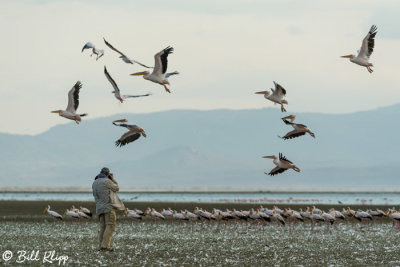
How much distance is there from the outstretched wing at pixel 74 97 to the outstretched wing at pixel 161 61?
238 centimetres

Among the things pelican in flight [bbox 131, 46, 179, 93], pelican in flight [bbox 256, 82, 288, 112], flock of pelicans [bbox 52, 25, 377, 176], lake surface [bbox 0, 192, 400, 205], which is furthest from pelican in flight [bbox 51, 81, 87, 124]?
lake surface [bbox 0, 192, 400, 205]

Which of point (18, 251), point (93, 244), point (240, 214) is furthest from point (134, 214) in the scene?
point (18, 251)

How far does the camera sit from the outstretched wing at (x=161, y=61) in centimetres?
2394

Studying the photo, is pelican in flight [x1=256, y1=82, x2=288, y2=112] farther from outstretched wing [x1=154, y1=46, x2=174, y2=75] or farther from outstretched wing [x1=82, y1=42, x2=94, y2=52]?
outstretched wing [x1=82, y1=42, x2=94, y2=52]

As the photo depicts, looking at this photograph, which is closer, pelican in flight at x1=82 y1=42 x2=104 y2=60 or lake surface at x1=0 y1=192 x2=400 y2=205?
pelican in flight at x1=82 y1=42 x2=104 y2=60

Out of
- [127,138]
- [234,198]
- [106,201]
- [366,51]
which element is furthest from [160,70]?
[234,198]

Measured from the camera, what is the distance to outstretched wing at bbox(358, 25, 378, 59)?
25.2 metres

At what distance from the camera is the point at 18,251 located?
23.6 metres

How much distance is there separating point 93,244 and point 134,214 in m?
13.7

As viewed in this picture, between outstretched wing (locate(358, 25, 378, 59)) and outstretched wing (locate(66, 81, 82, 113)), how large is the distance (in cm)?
836

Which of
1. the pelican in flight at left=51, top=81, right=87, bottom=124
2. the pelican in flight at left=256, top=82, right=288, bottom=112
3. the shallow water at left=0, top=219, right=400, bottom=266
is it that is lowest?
the shallow water at left=0, top=219, right=400, bottom=266

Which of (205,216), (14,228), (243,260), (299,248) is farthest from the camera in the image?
(205,216)

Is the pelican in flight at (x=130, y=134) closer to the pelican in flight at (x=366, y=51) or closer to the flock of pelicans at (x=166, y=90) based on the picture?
the flock of pelicans at (x=166, y=90)

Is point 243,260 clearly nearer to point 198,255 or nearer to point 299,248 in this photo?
point 198,255
